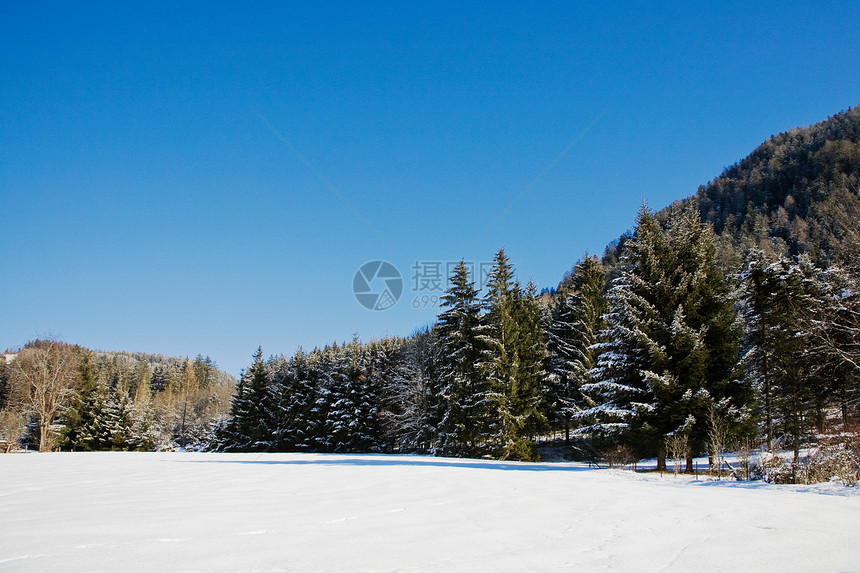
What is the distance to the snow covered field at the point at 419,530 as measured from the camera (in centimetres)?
360

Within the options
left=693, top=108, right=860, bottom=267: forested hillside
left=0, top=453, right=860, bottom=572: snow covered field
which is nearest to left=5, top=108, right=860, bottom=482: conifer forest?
left=0, top=453, right=860, bottom=572: snow covered field

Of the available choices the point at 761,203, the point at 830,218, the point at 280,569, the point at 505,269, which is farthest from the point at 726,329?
the point at 761,203

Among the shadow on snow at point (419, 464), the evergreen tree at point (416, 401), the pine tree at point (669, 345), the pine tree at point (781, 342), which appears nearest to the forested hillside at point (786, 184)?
the pine tree at point (781, 342)

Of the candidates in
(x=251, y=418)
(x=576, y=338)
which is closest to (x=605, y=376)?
(x=576, y=338)

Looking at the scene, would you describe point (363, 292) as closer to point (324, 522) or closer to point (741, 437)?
point (741, 437)

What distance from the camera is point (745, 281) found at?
22.1 meters

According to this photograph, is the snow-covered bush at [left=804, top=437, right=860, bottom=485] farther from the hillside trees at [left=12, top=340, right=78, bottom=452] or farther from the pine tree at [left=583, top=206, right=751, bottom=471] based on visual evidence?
the hillside trees at [left=12, top=340, right=78, bottom=452]

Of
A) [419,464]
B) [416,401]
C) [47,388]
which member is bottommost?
[419,464]

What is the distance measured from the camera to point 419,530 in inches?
188

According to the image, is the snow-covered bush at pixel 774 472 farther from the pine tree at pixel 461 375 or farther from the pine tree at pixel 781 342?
the pine tree at pixel 461 375

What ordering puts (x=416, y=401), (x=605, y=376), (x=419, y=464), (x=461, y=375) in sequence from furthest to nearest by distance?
(x=416, y=401) < (x=461, y=375) < (x=605, y=376) < (x=419, y=464)

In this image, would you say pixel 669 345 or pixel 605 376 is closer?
pixel 669 345

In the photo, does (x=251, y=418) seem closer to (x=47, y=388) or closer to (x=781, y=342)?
(x=47, y=388)

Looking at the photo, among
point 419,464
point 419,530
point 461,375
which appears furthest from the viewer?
point 461,375
